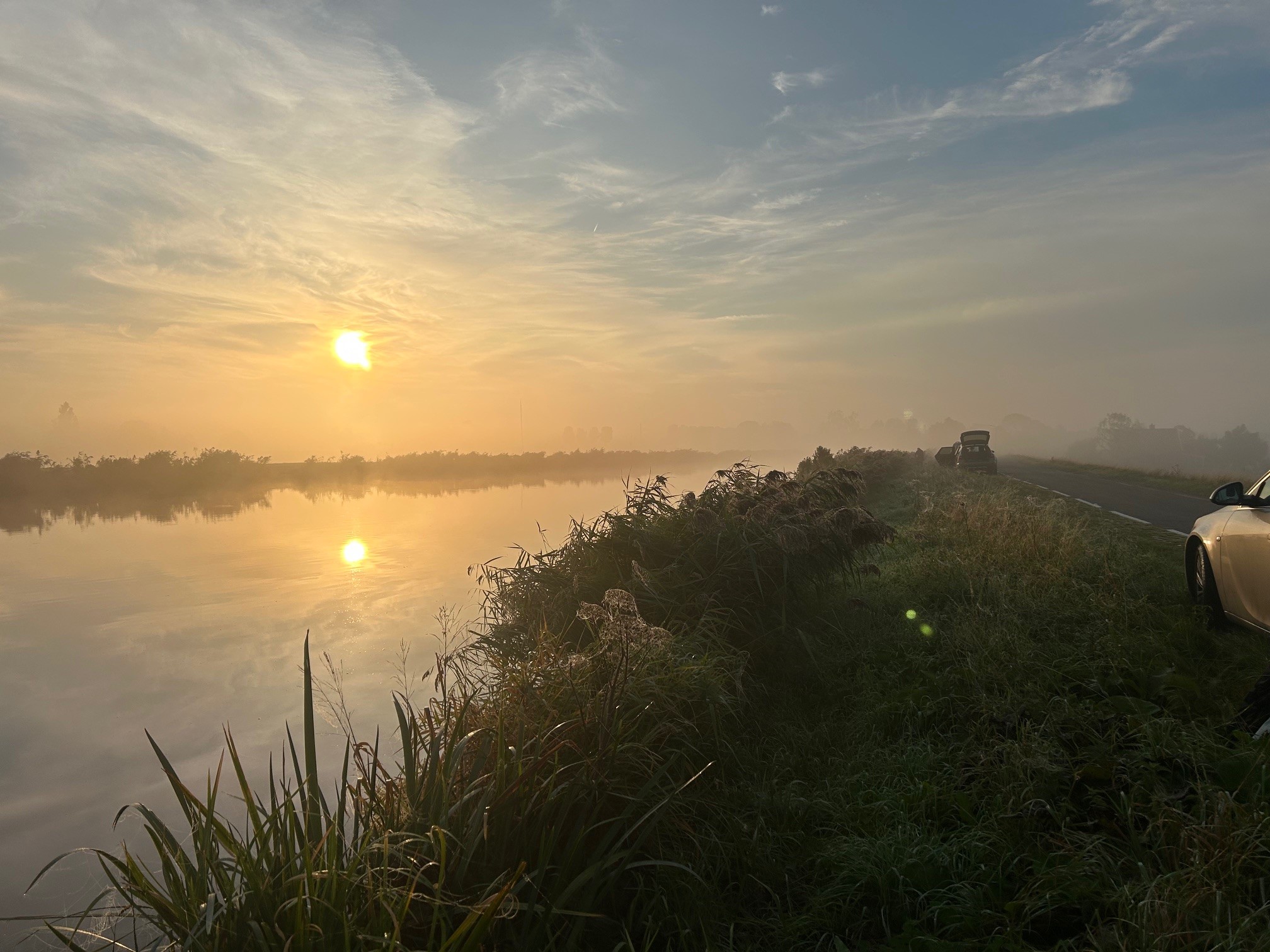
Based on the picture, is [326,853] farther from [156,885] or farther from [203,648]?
[203,648]

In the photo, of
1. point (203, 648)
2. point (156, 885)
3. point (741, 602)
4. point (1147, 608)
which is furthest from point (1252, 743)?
point (203, 648)

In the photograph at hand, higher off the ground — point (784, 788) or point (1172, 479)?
point (1172, 479)

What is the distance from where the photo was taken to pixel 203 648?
1288 centimetres

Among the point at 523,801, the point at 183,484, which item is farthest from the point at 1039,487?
the point at 183,484

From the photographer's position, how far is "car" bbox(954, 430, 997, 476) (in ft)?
105

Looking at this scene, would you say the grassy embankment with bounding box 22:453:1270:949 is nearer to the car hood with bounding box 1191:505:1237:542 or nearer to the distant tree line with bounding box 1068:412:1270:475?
the car hood with bounding box 1191:505:1237:542

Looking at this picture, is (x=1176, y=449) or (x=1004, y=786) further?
(x=1176, y=449)

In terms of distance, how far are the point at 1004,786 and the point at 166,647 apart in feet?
43.8

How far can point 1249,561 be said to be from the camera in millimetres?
5828

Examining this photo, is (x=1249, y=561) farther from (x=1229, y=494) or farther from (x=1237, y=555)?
(x=1229, y=494)

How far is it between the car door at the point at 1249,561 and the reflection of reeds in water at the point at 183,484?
120 feet

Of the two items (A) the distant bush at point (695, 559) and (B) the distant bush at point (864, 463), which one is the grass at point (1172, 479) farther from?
(A) the distant bush at point (695, 559)

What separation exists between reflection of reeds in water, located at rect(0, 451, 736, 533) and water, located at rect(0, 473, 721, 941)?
34.2 feet

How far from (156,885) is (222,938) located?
2.80ft
